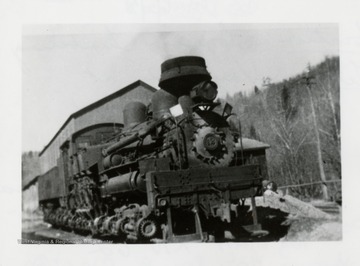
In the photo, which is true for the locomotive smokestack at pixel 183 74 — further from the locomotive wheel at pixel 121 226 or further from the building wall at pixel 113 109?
the building wall at pixel 113 109

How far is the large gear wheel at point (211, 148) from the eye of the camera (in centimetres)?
752

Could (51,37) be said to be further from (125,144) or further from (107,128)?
(107,128)

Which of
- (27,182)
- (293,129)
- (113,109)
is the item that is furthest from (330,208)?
(113,109)

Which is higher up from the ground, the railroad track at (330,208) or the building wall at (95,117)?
the building wall at (95,117)

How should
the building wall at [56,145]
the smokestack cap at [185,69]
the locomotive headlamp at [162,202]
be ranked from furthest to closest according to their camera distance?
the building wall at [56,145]
the smokestack cap at [185,69]
the locomotive headlamp at [162,202]

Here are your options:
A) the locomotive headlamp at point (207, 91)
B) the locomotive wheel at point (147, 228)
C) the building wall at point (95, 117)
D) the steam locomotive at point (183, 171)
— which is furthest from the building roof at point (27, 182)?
the locomotive headlamp at point (207, 91)

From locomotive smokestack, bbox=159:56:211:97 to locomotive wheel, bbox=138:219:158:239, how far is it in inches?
94.9

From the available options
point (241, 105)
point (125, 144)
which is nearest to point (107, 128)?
point (125, 144)

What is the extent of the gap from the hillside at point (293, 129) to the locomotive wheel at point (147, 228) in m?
4.90

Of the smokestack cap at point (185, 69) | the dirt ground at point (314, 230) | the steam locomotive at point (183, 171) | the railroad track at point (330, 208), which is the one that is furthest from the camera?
the railroad track at point (330, 208)

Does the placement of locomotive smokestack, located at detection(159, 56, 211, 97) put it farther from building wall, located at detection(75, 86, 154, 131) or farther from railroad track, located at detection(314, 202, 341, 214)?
building wall, located at detection(75, 86, 154, 131)

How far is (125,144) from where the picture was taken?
8609mm

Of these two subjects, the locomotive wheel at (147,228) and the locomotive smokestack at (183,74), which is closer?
the locomotive wheel at (147,228)

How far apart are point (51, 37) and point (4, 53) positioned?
78 cm
